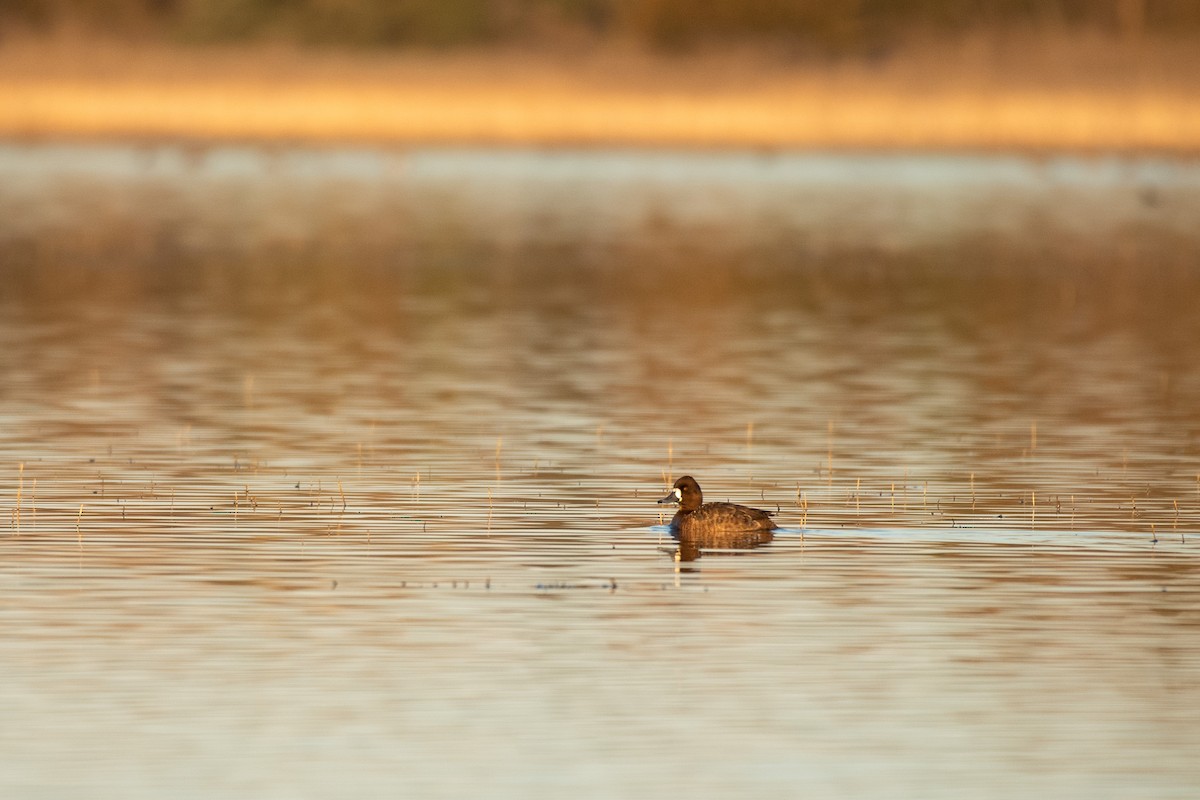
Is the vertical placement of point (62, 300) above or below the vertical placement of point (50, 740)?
above

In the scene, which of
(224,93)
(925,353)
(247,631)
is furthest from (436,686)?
(224,93)

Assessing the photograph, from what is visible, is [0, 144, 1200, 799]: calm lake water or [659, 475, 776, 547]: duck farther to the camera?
[659, 475, 776, 547]: duck

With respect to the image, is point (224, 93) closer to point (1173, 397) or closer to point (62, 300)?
point (62, 300)

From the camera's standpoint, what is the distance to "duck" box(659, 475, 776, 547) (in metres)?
16.3

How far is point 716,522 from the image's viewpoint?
642 inches

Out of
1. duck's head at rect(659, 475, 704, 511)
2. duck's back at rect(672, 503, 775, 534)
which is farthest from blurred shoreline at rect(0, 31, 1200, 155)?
duck's back at rect(672, 503, 775, 534)

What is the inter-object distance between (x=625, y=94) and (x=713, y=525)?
4853cm

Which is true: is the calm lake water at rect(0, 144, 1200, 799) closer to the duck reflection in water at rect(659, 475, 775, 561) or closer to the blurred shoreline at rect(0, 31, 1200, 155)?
the duck reflection in water at rect(659, 475, 775, 561)

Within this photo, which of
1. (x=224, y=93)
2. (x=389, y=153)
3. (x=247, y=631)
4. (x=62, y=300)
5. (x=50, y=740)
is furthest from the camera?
(x=389, y=153)

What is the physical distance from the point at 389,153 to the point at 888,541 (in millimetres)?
61030

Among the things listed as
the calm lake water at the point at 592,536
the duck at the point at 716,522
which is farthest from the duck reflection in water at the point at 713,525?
the calm lake water at the point at 592,536

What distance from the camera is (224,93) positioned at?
215 feet

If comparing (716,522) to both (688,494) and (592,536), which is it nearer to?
(688,494)

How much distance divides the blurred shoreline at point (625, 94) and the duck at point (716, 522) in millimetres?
43865
